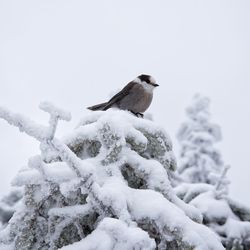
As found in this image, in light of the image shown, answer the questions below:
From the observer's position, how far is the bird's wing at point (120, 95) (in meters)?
7.71

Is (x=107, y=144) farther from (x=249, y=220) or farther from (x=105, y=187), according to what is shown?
(x=249, y=220)

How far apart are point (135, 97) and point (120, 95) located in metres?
0.47

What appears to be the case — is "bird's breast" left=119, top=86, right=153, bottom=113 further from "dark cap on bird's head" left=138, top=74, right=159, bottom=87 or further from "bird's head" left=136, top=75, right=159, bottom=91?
"dark cap on bird's head" left=138, top=74, right=159, bottom=87

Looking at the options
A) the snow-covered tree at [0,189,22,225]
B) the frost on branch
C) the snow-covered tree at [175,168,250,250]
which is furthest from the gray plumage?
the snow-covered tree at [0,189,22,225]

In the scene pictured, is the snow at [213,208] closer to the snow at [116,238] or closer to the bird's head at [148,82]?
the bird's head at [148,82]

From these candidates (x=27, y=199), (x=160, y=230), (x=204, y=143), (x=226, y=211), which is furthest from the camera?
(x=204, y=143)

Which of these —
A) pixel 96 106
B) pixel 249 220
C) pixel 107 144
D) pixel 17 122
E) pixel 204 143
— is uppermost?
pixel 17 122

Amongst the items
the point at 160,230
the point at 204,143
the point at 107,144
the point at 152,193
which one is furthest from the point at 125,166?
the point at 204,143

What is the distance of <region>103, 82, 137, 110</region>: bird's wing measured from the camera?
7715mm

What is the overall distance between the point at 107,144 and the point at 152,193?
0.55 meters

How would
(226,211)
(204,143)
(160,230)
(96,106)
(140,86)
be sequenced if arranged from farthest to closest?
(204,143)
(140,86)
(96,106)
(226,211)
(160,230)

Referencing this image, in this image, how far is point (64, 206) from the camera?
3305 millimetres

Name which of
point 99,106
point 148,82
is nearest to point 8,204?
point 99,106

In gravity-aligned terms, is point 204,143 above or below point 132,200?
below
